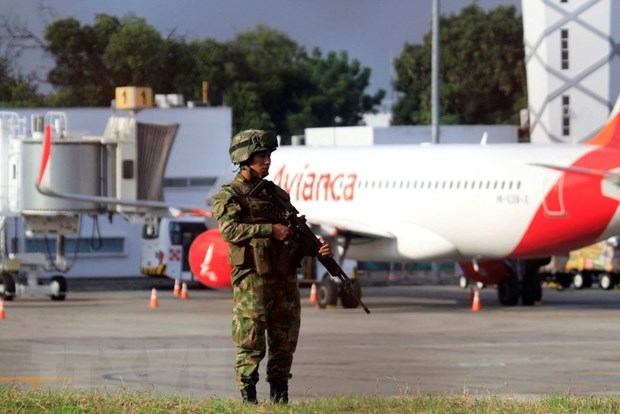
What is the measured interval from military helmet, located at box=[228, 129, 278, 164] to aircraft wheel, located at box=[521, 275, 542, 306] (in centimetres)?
2297

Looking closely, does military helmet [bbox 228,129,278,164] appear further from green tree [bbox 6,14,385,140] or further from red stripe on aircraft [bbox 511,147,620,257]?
red stripe on aircraft [bbox 511,147,620,257]

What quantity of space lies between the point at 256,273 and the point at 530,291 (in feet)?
75.6

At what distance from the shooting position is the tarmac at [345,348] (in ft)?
56.4

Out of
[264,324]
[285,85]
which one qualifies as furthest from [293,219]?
[285,85]

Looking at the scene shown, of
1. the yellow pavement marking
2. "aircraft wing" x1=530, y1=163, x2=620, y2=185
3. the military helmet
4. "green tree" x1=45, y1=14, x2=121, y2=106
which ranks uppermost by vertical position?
"green tree" x1=45, y1=14, x2=121, y2=106

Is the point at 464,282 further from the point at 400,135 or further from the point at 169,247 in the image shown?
the point at 400,135

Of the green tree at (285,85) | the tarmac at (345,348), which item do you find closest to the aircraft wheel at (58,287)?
the tarmac at (345,348)

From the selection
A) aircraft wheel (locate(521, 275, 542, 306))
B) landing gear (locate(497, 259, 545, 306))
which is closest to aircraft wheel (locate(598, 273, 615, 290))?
landing gear (locate(497, 259, 545, 306))

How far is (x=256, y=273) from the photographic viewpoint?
1277cm

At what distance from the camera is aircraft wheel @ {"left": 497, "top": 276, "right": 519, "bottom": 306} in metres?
35.2

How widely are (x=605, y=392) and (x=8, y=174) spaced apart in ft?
83.8

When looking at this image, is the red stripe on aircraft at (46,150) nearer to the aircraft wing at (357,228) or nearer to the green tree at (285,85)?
the aircraft wing at (357,228)

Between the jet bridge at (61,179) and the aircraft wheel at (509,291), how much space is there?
28.4ft

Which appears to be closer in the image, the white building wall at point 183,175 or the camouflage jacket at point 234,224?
the camouflage jacket at point 234,224
